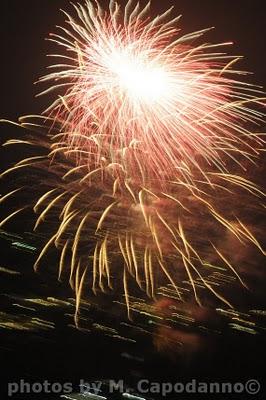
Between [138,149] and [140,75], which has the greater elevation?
[140,75]

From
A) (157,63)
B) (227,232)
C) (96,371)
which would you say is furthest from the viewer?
(227,232)

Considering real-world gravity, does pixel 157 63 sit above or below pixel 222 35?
below

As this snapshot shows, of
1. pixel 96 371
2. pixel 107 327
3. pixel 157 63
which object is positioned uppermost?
pixel 157 63

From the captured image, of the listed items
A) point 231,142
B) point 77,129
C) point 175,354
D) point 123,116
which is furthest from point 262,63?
point 175,354

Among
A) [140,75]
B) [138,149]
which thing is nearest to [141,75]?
[140,75]

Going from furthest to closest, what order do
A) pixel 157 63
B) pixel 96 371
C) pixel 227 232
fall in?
pixel 227 232
pixel 96 371
pixel 157 63

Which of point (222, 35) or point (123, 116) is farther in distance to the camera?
point (222, 35)

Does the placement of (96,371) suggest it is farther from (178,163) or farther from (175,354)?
(178,163)

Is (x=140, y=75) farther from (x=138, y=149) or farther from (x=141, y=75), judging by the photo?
(x=138, y=149)
